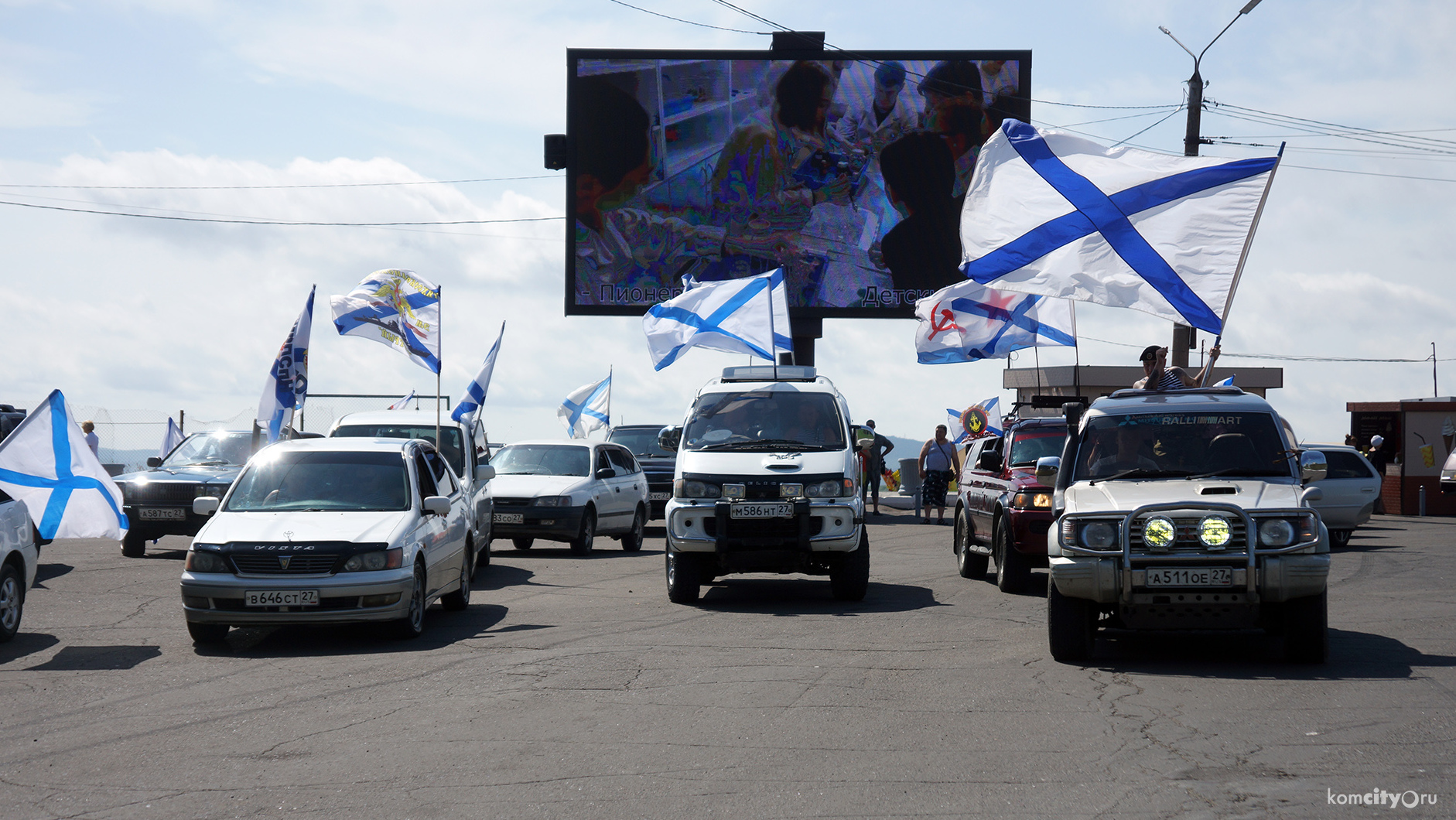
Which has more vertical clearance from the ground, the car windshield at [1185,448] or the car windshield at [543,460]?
the car windshield at [1185,448]

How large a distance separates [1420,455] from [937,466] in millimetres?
13749

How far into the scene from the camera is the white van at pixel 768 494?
12.4 meters

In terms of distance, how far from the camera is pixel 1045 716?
7.18m

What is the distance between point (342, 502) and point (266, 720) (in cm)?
383

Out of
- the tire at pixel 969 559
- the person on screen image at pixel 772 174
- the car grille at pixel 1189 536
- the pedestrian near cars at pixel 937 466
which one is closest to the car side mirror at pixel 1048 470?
the car grille at pixel 1189 536

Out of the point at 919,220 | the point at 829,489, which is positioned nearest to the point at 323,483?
the point at 829,489

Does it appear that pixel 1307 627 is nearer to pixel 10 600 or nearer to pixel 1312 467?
pixel 1312 467

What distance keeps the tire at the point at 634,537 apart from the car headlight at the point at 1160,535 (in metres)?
13.0

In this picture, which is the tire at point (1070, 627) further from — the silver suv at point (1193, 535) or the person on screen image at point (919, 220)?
the person on screen image at point (919, 220)

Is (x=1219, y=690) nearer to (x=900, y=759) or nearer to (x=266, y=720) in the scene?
(x=900, y=759)

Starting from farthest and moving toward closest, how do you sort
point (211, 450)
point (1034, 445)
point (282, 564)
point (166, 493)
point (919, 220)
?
point (919, 220)
point (211, 450)
point (166, 493)
point (1034, 445)
point (282, 564)

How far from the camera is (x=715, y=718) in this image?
719 cm

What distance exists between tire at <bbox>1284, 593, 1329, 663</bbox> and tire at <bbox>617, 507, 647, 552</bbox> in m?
13.1

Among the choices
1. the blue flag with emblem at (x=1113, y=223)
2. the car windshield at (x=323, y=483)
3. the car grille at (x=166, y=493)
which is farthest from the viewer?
the car grille at (x=166, y=493)
